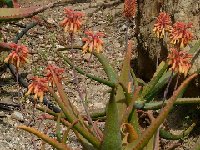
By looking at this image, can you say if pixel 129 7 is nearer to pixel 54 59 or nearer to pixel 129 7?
pixel 129 7

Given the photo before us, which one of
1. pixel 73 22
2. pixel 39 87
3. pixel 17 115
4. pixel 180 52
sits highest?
pixel 73 22

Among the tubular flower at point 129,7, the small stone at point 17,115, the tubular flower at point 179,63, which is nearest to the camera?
the tubular flower at point 179,63

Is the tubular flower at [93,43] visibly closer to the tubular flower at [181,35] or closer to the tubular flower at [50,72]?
the tubular flower at [50,72]

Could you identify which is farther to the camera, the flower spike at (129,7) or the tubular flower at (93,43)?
the flower spike at (129,7)

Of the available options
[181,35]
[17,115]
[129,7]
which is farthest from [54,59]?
[181,35]

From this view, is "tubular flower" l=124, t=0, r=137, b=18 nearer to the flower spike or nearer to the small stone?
the flower spike

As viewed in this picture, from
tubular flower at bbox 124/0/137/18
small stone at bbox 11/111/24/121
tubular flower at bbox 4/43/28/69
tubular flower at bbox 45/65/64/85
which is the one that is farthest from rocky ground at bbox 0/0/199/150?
tubular flower at bbox 4/43/28/69

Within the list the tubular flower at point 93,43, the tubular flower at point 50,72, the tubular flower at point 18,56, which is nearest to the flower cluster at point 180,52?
the tubular flower at point 93,43

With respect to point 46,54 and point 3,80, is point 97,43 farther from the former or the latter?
point 46,54

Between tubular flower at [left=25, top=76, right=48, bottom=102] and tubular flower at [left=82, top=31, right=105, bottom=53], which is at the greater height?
tubular flower at [left=82, top=31, right=105, bottom=53]
